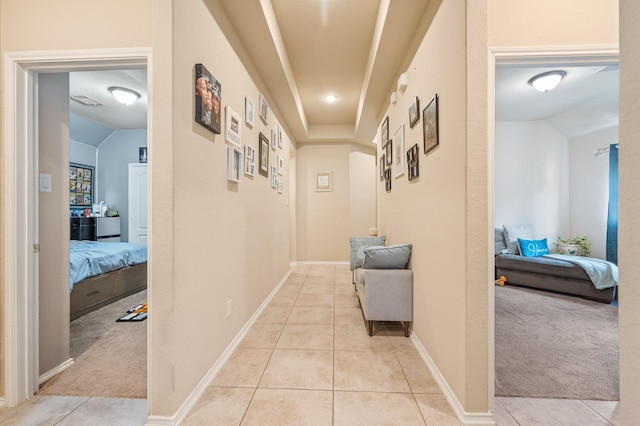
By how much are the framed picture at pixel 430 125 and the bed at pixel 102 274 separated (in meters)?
3.59

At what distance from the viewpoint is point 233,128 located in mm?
2182

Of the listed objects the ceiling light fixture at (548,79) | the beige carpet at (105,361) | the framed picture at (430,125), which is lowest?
the beige carpet at (105,361)

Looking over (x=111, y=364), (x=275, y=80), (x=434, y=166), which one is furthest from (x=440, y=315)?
(x=275, y=80)

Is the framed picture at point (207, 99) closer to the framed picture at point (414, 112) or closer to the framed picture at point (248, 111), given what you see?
the framed picture at point (248, 111)

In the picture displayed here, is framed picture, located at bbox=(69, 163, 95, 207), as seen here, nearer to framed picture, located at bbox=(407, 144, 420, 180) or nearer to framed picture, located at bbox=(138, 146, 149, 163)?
framed picture, located at bbox=(138, 146, 149, 163)

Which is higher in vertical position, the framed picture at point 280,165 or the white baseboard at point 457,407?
the framed picture at point 280,165

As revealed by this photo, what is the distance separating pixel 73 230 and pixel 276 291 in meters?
4.38

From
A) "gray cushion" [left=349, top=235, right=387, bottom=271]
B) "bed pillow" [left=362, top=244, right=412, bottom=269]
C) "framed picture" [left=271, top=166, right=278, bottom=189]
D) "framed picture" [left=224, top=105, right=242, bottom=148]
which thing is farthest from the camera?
"framed picture" [left=271, top=166, right=278, bottom=189]

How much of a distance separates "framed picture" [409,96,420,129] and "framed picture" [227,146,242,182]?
1522 millimetres

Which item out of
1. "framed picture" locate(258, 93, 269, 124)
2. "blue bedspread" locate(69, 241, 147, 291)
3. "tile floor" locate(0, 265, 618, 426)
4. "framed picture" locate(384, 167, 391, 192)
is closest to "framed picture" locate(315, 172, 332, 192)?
"framed picture" locate(384, 167, 391, 192)

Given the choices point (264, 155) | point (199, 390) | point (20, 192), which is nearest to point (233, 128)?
point (264, 155)

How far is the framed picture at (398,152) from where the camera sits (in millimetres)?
2654

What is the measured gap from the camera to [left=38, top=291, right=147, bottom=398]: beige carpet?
1693 mm

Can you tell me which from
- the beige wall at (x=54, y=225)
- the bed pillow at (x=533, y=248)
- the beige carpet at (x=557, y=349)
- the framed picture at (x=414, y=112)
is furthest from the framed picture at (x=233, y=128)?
the bed pillow at (x=533, y=248)
